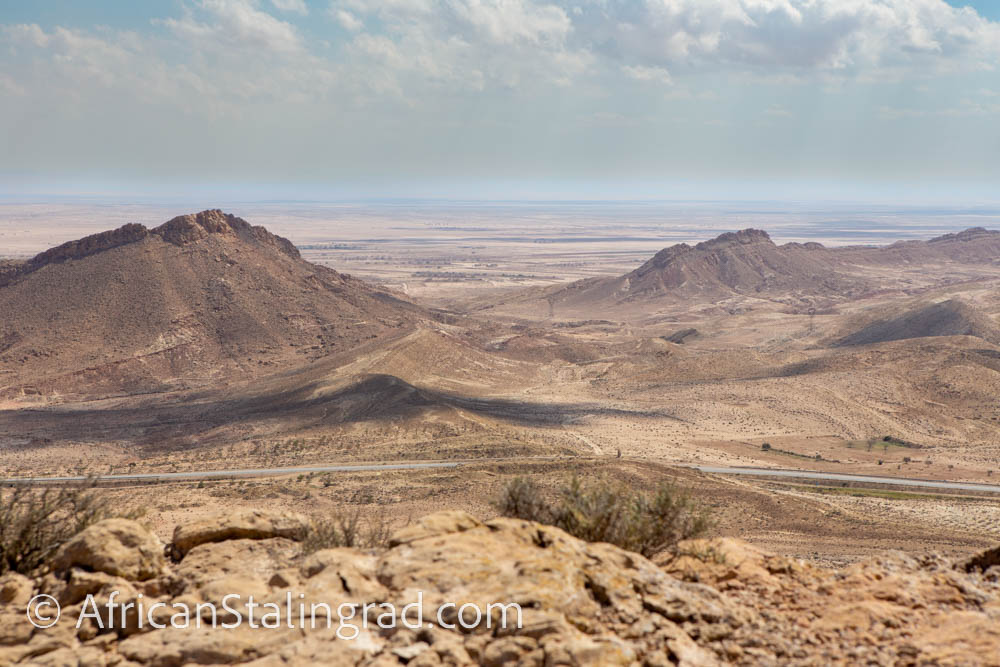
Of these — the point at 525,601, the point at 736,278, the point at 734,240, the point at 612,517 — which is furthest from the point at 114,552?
the point at 734,240

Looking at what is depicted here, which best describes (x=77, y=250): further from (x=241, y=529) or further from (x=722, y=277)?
(x=722, y=277)

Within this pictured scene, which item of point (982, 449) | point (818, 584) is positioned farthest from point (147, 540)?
point (982, 449)

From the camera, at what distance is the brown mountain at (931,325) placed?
7956cm

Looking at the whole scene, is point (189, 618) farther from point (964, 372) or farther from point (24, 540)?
point (964, 372)

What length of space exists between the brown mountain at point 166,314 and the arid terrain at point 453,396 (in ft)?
0.91

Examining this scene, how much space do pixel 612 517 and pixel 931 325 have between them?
298 ft

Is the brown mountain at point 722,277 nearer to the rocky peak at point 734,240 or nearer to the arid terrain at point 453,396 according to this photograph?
the rocky peak at point 734,240

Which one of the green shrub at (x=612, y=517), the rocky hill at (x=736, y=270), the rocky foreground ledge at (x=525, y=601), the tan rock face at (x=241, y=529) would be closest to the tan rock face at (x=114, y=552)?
the rocky foreground ledge at (x=525, y=601)

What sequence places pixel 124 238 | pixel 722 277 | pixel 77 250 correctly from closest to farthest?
pixel 77 250
pixel 124 238
pixel 722 277

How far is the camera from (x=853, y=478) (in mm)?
38562
